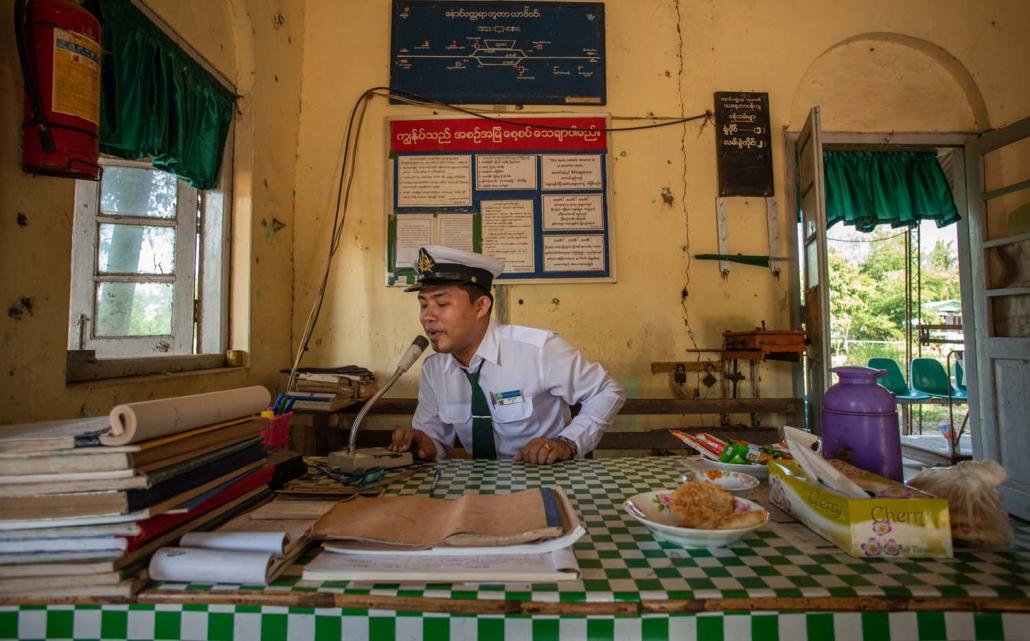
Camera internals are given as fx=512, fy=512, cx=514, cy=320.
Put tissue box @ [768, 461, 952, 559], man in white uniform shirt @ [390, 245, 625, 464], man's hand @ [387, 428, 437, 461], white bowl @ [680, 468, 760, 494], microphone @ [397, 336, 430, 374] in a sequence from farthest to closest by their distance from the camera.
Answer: man in white uniform shirt @ [390, 245, 625, 464] < man's hand @ [387, 428, 437, 461] < microphone @ [397, 336, 430, 374] < white bowl @ [680, 468, 760, 494] < tissue box @ [768, 461, 952, 559]

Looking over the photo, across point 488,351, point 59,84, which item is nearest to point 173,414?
point 59,84

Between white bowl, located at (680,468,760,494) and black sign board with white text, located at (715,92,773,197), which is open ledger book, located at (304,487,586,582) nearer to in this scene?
white bowl, located at (680,468,760,494)

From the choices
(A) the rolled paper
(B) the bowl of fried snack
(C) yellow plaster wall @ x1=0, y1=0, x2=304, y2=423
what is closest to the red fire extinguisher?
(C) yellow plaster wall @ x1=0, y1=0, x2=304, y2=423

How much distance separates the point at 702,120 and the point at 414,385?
Answer: 247 centimetres

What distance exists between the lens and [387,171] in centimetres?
321

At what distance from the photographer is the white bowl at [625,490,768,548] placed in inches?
33.0

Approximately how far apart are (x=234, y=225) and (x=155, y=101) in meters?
0.72

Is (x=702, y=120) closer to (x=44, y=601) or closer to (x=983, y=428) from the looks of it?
(x=983, y=428)

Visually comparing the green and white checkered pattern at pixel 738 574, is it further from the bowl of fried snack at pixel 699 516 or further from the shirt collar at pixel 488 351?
the shirt collar at pixel 488 351

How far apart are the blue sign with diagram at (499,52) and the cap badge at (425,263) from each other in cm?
167

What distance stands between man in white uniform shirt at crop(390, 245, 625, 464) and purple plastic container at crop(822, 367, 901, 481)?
895 mm

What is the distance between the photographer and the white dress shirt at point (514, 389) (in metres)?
2.07

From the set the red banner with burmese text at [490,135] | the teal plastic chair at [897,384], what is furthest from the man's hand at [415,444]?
the teal plastic chair at [897,384]

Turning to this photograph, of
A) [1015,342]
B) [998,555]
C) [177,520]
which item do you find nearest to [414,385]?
[177,520]
